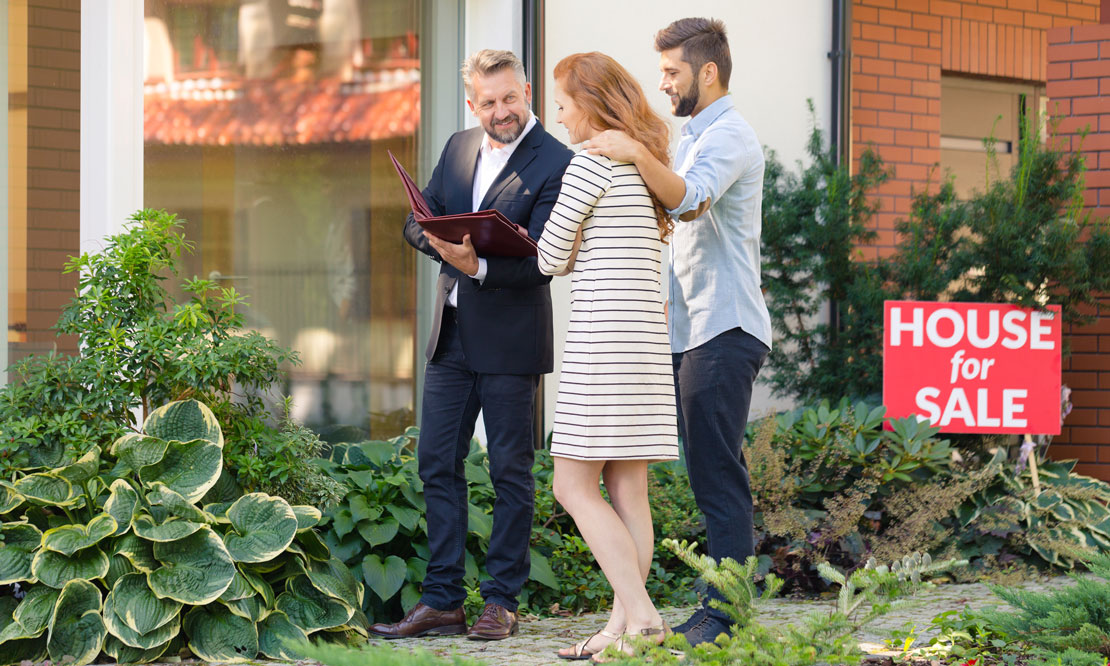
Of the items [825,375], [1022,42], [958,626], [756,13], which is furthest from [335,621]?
[1022,42]

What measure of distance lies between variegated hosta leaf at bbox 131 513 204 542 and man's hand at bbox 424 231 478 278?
42.4 inches

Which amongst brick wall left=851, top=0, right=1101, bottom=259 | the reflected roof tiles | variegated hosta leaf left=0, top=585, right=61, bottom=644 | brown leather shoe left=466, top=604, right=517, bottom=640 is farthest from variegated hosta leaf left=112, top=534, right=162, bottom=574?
brick wall left=851, top=0, right=1101, bottom=259

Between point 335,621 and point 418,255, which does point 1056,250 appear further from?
point 335,621

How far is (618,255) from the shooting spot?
10.8ft

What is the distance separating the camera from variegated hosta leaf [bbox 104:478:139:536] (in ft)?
11.5

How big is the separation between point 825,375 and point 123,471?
11.5 feet

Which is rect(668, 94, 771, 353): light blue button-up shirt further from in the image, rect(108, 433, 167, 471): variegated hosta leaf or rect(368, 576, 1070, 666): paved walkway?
rect(108, 433, 167, 471): variegated hosta leaf

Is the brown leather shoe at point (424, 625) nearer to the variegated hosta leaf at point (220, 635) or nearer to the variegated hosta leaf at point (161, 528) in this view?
the variegated hosta leaf at point (220, 635)

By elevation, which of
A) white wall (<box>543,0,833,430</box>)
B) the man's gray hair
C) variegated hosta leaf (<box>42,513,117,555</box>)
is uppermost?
white wall (<box>543,0,833,430</box>)

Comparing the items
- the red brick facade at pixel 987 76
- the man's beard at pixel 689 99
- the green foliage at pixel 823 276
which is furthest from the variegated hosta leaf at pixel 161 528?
the red brick facade at pixel 987 76

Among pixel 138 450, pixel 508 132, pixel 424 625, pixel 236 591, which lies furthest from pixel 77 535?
pixel 508 132

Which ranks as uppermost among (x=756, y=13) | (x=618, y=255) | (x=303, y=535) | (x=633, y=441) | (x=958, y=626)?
(x=756, y=13)

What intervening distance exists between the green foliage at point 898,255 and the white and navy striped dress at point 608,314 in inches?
107

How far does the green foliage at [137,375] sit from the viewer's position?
375 centimetres
